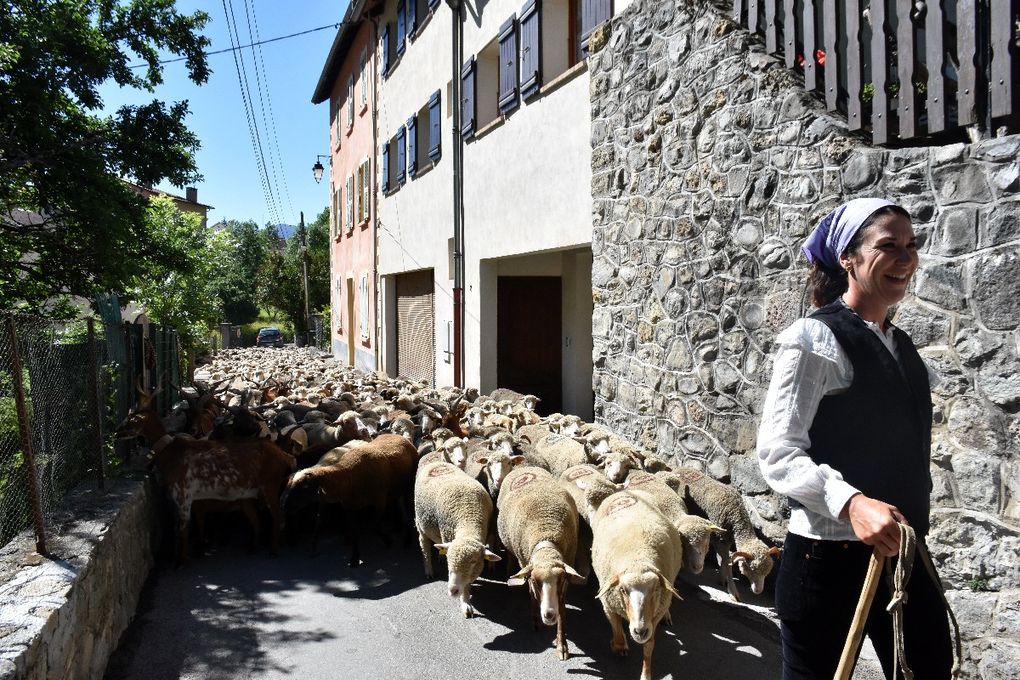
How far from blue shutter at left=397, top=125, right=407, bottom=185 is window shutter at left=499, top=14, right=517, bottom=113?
6869 millimetres

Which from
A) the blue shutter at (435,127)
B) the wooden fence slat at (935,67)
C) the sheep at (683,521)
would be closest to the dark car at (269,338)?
the blue shutter at (435,127)

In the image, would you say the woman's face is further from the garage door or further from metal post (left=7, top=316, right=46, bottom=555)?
the garage door

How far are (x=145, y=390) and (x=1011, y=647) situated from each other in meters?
8.84

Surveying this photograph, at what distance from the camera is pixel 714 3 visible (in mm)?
6180

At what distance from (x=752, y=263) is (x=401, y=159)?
44.2ft

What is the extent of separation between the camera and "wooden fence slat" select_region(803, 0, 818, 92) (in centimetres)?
524

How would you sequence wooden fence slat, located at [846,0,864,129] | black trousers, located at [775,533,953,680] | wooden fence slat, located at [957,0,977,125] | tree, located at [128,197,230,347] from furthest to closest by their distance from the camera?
tree, located at [128,197,230,347] → wooden fence slat, located at [846,0,864,129] → wooden fence slat, located at [957,0,977,125] → black trousers, located at [775,533,953,680]

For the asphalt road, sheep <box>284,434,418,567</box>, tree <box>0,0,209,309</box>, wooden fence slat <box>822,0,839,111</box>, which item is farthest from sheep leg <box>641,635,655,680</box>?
tree <box>0,0,209,309</box>

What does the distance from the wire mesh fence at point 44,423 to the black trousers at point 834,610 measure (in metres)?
3.64

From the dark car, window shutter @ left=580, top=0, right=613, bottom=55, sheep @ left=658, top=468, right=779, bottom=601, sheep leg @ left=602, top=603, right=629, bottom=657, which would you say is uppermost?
window shutter @ left=580, top=0, right=613, bottom=55

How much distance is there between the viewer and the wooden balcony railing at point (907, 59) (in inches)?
156

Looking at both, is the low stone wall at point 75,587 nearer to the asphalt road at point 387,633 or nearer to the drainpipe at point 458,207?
the asphalt road at point 387,633

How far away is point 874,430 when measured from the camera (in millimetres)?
2266

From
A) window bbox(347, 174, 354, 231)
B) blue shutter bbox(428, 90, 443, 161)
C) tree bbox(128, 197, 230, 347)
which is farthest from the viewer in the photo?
window bbox(347, 174, 354, 231)
